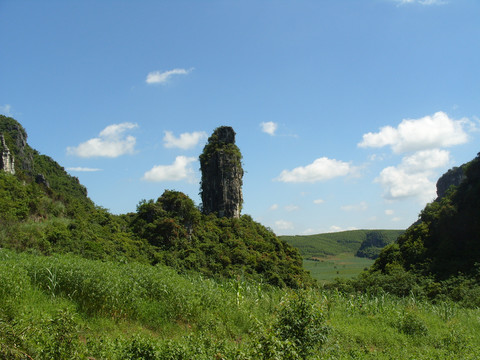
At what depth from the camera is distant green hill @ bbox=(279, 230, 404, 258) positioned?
9425 centimetres

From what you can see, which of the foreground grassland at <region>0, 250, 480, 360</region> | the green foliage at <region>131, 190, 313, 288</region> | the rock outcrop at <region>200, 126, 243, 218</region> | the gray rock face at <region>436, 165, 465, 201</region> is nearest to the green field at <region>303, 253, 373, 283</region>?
the green foliage at <region>131, 190, 313, 288</region>

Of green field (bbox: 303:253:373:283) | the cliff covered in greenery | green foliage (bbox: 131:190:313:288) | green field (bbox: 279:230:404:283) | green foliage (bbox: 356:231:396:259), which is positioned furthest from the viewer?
green foliage (bbox: 356:231:396:259)

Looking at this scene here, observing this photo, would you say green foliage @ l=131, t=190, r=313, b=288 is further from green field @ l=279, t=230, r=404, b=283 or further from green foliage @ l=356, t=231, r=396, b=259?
green foliage @ l=356, t=231, r=396, b=259

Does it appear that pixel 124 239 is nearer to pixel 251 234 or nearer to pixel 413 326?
pixel 251 234

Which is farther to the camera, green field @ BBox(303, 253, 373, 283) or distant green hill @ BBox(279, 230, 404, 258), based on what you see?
distant green hill @ BBox(279, 230, 404, 258)

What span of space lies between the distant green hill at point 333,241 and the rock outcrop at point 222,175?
4849 centimetres

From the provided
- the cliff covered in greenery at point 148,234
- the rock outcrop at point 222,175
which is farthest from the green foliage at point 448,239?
the rock outcrop at point 222,175

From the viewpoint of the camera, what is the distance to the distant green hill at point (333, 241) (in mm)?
94250

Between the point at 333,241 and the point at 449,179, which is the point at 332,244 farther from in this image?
the point at 449,179

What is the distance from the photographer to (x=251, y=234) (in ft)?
141

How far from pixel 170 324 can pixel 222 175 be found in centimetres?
3726

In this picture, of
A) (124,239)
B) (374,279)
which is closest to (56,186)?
(124,239)

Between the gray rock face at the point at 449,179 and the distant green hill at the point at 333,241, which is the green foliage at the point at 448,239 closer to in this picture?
the gray rock face at the point at 449,179

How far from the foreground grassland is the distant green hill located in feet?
264
